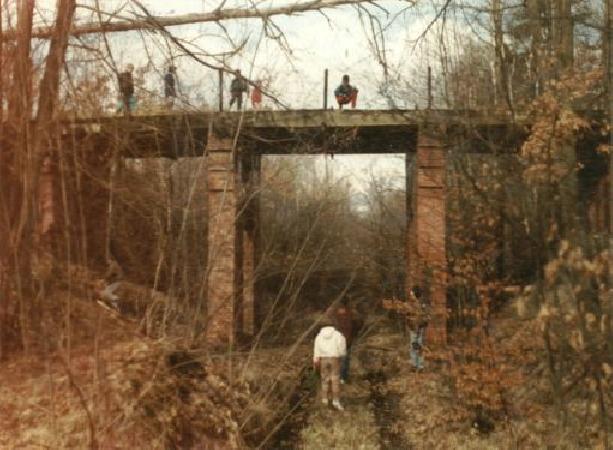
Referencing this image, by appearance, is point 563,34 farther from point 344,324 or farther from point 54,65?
point 54,65

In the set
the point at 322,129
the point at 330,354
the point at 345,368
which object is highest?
the point at 322,129

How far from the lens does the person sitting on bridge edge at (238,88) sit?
26.3 ft

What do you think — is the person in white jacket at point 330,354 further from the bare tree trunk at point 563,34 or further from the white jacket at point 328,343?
the bare tree trunk at point 563,34

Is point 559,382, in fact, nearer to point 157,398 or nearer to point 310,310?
point 157,398

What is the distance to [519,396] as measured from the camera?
25.6 feet

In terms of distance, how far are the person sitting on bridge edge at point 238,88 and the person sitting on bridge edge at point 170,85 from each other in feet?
2.64

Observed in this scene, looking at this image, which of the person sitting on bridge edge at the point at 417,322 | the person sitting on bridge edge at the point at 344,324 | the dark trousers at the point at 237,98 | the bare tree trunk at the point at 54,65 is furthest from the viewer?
the person sitting on bridge edge at the point at 344,324

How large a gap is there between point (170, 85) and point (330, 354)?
188 inches

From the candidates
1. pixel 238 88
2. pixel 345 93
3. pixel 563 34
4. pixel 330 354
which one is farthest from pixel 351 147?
pixel 563 34

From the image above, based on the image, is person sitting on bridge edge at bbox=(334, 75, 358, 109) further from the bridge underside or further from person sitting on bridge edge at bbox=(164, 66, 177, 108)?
person sitting on bridge edge at bbox=(164, 66, 177, 108)

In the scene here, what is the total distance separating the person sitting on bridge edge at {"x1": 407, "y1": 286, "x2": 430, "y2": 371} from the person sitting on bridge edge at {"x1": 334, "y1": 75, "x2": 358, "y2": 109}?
413 centimetres

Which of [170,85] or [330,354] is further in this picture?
[330,354]

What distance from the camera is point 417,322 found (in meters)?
11.0

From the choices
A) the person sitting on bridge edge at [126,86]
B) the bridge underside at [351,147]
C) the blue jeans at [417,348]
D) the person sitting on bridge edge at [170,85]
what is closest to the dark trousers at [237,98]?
the bridge underside at [351,147]
